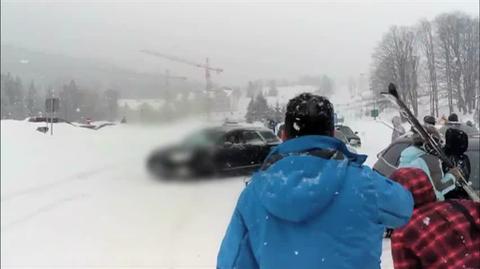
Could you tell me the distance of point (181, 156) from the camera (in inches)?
338

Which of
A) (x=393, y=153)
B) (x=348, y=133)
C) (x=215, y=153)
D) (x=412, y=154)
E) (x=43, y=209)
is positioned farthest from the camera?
(x=215, y=153)

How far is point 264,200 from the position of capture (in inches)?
49.5

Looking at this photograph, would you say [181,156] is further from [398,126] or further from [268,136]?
[398,126]

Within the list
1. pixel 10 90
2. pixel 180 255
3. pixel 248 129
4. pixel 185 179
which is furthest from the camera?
pixel 248 129

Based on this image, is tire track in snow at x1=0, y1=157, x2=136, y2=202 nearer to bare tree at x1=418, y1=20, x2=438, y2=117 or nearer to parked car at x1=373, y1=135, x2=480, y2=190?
bare tree at x1=418, y1=20, x2=438, y2=117

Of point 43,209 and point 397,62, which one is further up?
point 397,62

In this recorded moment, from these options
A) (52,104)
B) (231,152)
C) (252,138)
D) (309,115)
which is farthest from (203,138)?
(309,115)

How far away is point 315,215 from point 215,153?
8.69 m

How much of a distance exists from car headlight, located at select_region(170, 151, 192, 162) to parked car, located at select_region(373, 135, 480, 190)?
377 cm

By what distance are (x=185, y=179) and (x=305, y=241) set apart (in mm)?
8180

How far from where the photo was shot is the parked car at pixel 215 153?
8242mm

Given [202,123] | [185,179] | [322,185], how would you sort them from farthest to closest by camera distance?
1. [185,179]
2. [202,123]
3. [322,185]

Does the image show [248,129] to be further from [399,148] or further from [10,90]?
[399,148]

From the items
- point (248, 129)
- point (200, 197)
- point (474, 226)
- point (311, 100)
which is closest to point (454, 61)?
point (248, 129)
